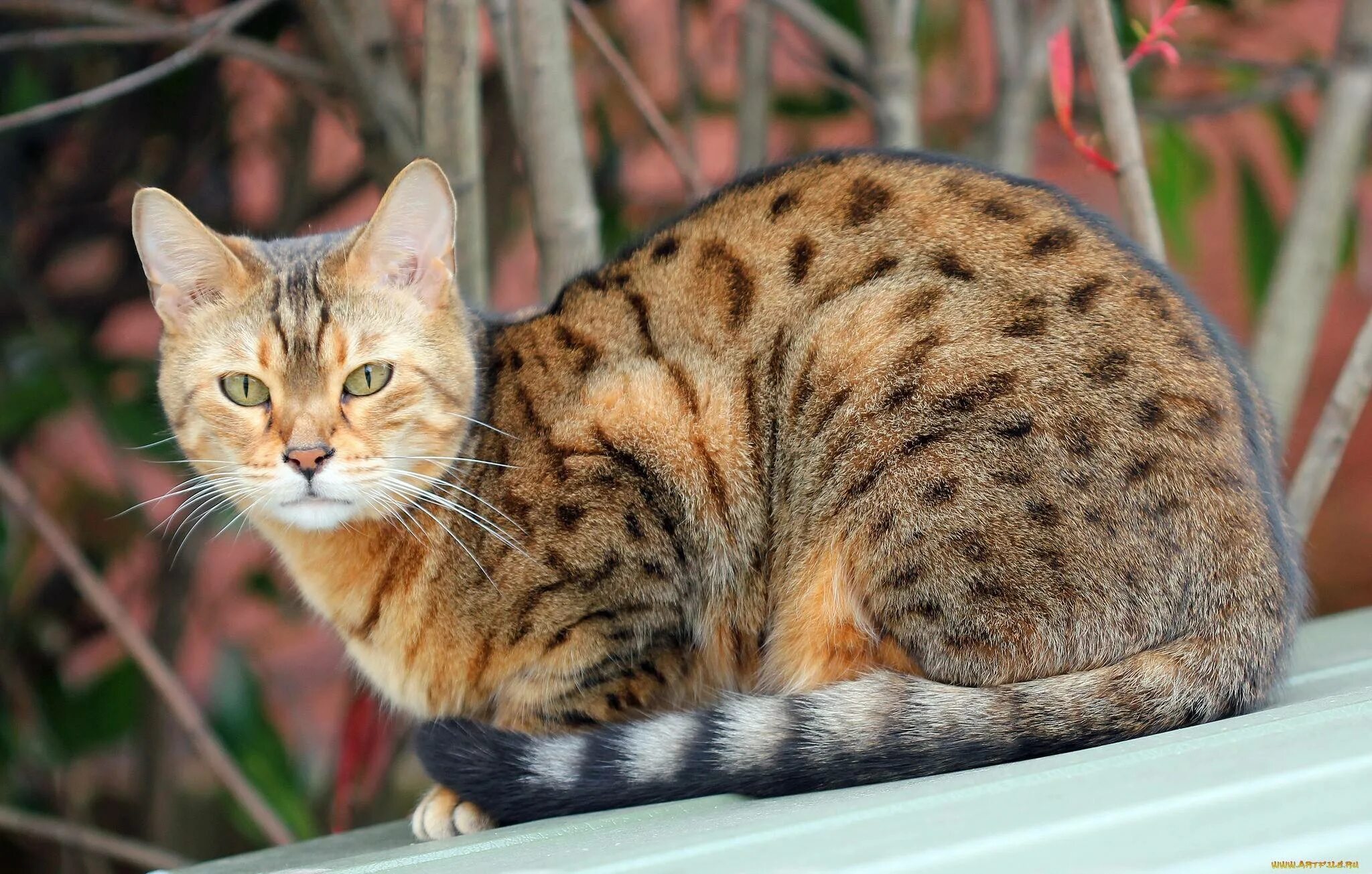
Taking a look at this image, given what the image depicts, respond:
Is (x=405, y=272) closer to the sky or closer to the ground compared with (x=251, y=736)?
closer to the sky

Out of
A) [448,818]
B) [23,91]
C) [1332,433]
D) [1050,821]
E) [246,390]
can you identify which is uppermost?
[23,91]

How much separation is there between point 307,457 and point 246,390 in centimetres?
23

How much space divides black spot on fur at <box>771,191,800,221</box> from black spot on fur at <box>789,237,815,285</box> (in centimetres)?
9

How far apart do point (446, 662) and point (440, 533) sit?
235mm

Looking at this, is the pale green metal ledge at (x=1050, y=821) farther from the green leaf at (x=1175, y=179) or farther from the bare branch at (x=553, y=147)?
the green leaf at (x=1175, y=179)

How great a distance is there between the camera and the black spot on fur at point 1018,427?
6.77 feet

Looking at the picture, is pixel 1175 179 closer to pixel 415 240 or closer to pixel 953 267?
pixel 953 267

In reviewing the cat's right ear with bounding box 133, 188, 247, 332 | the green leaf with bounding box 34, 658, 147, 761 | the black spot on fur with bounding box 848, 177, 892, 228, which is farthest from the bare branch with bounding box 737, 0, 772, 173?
the green leaf with bounding box 34, 658, 147, 761

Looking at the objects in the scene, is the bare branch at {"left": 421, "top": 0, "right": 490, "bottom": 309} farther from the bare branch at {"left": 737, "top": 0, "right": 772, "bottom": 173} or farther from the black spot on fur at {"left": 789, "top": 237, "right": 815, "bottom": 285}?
the bare branch at {"left": 737, "top": 0, "right": 772, "bottom": 173}

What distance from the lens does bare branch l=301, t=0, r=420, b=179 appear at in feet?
9.87

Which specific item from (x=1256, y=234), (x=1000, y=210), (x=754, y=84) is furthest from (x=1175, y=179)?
(x=1000, y=210)

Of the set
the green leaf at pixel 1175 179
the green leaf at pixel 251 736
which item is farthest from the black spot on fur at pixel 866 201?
the green leaf at pixel 251 736

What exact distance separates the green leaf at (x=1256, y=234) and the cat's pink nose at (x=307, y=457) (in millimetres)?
2843

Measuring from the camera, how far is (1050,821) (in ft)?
4.58
